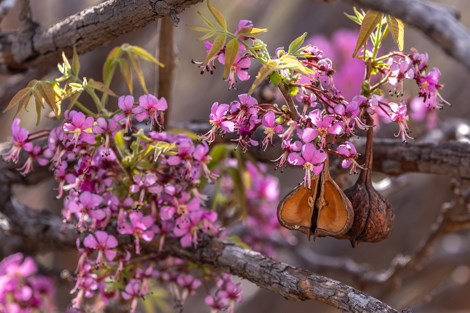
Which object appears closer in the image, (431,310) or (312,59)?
(312,59)

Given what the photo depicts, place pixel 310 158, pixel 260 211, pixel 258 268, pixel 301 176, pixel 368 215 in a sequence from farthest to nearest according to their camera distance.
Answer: pixel 301 176 < pixel 260 211 < pixel 258 268 < pixel 368 215 < pixel 310 158

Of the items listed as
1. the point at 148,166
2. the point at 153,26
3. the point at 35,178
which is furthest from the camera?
the point at 153,26

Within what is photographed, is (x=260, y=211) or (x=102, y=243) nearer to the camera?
(x=102, y=243)

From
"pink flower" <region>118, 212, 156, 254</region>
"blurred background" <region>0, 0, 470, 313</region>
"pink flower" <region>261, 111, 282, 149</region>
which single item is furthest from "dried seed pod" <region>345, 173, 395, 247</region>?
"blurred background" <region>0, 0, 470, 313</region>

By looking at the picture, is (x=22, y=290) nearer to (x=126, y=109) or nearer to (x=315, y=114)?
(x=126, y=109)

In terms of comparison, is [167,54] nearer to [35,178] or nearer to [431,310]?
[35,178]

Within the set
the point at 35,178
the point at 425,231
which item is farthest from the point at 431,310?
the point at 35,178

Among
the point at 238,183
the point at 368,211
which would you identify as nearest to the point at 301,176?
the point at 238,183
